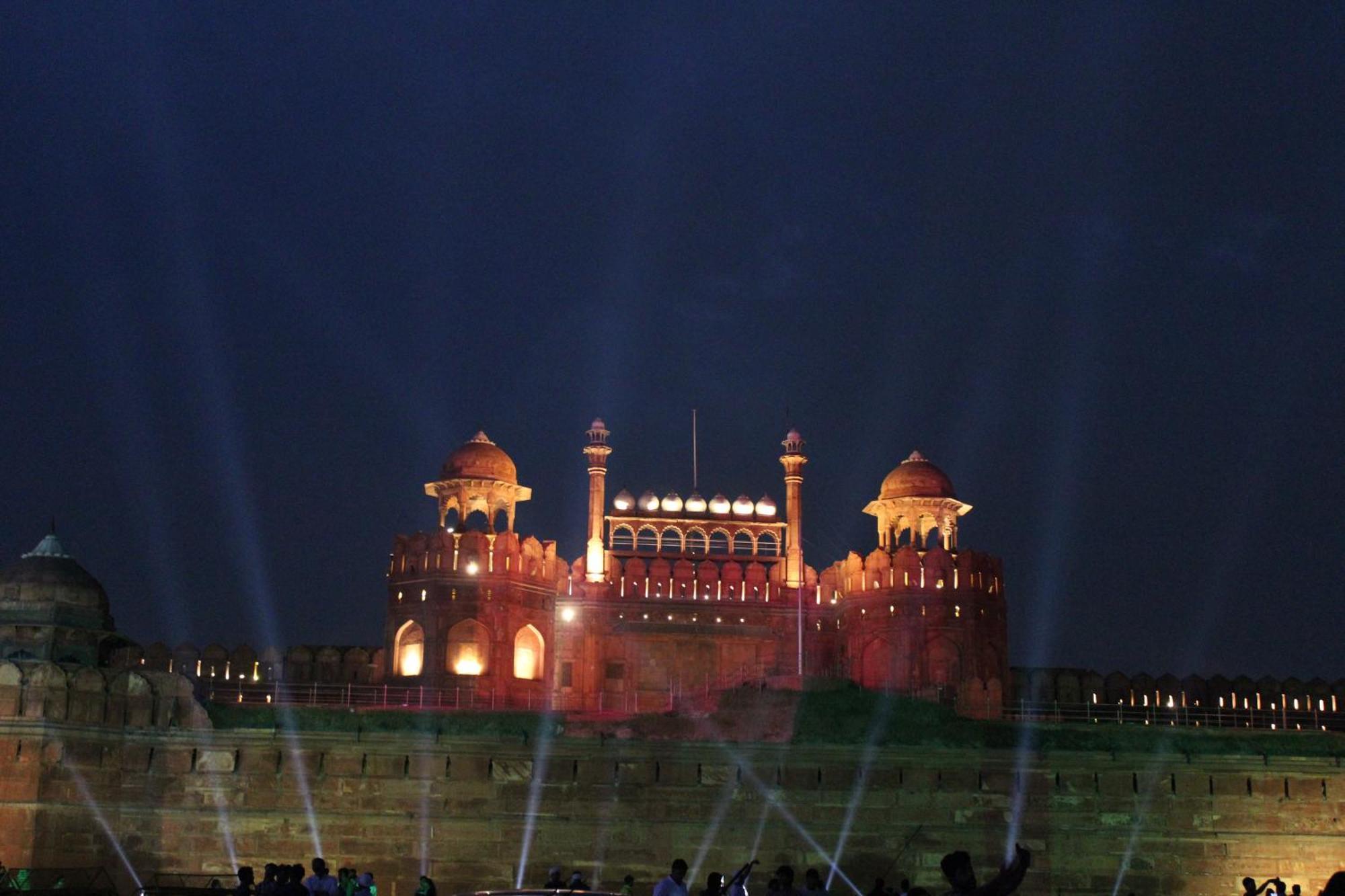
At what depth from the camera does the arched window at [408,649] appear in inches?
1730

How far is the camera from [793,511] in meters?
49.2

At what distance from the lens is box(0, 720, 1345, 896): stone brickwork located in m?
33.6

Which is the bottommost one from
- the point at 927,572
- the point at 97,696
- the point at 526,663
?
the point at 97,696

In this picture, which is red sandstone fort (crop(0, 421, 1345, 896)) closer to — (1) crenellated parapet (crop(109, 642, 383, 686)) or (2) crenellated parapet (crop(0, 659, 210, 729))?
(2) crenellated parapet (crop(0, 659, 210, 729))

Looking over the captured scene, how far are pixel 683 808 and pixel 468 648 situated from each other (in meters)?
11.5

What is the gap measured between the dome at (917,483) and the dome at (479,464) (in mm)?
11579

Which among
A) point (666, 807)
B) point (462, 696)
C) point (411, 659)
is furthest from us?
point (411, 659)

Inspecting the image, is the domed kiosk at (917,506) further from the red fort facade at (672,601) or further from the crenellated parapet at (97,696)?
the crenellated parapet at (97,696)

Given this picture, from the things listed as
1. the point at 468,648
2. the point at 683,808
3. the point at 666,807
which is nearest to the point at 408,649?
the point at 468,648

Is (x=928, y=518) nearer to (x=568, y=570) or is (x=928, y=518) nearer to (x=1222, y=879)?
(x=568, y=570)

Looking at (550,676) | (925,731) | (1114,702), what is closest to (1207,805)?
(925,731)

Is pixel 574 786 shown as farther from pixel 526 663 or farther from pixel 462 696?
pixel 526 663

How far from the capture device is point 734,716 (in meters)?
35.5

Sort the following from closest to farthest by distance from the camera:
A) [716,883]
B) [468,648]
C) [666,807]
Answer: [716,883] → [666,807] → [468,648]
